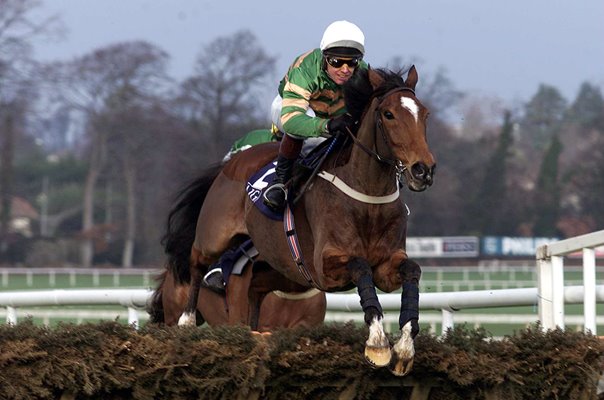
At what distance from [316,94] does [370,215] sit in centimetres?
93

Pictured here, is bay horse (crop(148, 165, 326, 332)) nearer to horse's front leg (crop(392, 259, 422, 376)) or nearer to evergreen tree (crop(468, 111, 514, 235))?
horse's front leg (crop(392, 259, 422, 376))

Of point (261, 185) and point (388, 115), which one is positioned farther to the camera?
point (261, 185)

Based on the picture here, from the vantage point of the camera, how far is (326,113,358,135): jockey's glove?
5906 millimetres

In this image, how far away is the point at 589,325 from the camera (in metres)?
5.34

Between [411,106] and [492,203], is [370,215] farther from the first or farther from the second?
[492,203]

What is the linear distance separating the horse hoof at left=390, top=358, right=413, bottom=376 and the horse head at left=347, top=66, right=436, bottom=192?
2.54ft

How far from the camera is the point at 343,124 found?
5.91 m

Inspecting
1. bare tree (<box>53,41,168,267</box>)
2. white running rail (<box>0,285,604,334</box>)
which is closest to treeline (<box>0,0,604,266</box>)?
bare tree (<box>53,41,168,267</box>)

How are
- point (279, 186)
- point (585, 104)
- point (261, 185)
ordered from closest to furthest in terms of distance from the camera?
point (279, 186), point (261, 185), point (585, 104)

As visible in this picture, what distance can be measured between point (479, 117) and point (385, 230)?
6117 cm

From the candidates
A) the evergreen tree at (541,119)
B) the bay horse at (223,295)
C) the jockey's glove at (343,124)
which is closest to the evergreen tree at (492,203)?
the evergreen tree at (541,119)

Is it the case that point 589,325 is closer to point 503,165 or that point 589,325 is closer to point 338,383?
point 338,383

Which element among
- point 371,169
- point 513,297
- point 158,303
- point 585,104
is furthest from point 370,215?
point 585,104

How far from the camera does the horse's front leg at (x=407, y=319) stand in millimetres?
4762
